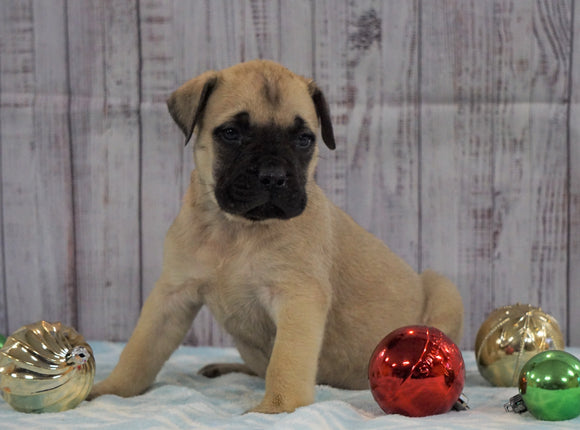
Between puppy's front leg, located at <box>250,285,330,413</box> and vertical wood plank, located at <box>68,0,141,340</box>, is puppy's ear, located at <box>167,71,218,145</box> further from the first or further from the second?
vertical wood plank, located at <box>68,0,141,340</box>

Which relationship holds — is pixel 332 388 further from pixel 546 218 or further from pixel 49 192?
pixel 49 192

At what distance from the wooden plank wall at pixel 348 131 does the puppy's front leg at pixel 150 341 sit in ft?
4.76

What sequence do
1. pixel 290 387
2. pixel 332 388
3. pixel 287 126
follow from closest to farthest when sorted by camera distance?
pixel 290 387 < pixel 287 126 < pixel 332 388

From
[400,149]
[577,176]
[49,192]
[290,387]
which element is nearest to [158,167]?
[49,192]

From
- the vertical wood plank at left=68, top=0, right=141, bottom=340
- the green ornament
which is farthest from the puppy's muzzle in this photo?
the vertical wood plank at left=68, top=0, right=141, bottom=340

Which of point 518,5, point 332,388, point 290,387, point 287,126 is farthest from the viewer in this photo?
point 518,5

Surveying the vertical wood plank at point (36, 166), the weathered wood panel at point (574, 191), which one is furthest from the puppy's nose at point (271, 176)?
the weathered wood panel at point (574, 191)

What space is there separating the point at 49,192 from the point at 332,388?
2.38 metres

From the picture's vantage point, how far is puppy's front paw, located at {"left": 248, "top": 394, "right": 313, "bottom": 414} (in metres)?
2.80

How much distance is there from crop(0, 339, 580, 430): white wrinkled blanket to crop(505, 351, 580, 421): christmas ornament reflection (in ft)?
0.17

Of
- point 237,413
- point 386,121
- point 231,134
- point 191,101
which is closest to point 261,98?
point 231,134

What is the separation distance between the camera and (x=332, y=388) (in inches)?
136

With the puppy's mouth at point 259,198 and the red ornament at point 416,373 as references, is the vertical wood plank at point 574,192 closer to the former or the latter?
the red ornament at point 416,373

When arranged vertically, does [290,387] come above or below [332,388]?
above
